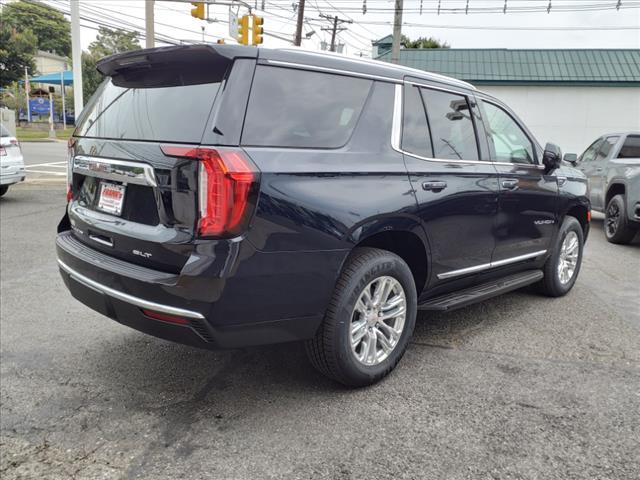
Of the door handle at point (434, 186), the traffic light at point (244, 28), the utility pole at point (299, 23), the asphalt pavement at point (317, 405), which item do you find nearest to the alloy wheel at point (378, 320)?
the asphalt pavement at point (317, 405)

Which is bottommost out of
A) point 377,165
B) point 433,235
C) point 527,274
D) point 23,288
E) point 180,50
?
point 23,288

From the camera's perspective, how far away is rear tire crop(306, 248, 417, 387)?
302 cm

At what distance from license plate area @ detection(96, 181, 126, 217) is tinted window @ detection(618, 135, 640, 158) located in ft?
28.4

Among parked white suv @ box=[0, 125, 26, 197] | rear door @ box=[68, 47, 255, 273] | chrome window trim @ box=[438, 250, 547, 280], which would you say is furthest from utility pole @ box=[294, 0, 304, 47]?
rear door @ box=[68, 47, 255, 273]

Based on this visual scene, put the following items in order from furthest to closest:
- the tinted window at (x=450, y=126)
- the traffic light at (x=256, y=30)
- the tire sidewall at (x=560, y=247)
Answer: the traffic light at (x=256, y=30), the tire sidewall at (x=560, y=247), the tinted window at (x=450, y=126)

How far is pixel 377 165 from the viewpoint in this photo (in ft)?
10.5

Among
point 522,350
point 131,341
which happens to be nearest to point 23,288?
point 131,341

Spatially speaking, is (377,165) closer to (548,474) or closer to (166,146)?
(166,146)

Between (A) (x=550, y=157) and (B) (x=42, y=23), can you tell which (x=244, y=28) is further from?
(B) (x=42, y=23)

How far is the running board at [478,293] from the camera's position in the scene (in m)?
3.77

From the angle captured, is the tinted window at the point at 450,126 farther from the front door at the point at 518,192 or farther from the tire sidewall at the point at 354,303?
the tire sidewall at the point at 354,303

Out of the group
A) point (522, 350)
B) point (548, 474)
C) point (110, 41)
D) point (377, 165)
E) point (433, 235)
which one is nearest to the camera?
point (548, 474)

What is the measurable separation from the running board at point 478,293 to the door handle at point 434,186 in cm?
78

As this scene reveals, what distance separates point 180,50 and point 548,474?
2.71 m
